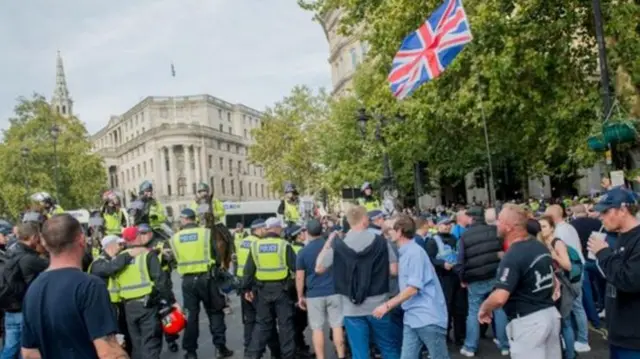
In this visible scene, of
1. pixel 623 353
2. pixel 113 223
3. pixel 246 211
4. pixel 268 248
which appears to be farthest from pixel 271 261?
pixel 246 211

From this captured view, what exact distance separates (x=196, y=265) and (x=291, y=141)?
151ft

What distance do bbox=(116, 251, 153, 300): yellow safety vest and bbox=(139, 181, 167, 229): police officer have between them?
415cm

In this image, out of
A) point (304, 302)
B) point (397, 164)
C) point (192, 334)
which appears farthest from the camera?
point (397, 164)

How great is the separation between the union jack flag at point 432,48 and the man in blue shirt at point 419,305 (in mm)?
7640

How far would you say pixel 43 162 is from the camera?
196 ft

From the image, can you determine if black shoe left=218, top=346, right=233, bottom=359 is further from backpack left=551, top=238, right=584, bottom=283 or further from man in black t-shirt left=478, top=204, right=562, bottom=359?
man in black t-shirt left=478, top=204, right=562, bottom=359

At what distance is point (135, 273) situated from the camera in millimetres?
8086

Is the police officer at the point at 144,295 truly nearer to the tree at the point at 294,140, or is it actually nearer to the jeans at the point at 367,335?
the jeans at the point at 367,335

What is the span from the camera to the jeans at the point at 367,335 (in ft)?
23.4

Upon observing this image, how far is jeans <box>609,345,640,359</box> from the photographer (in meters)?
4.57

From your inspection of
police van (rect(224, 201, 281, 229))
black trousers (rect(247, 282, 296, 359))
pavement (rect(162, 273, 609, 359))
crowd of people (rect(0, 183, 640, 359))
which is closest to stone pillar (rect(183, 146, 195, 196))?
police van (rect(224, 201, 281, 229))

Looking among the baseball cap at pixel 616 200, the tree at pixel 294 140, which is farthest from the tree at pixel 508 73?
the tree at pixel 294 140

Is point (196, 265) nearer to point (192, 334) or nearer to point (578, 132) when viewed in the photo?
point (192, 334)

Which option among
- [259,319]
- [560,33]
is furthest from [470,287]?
[560,33]
